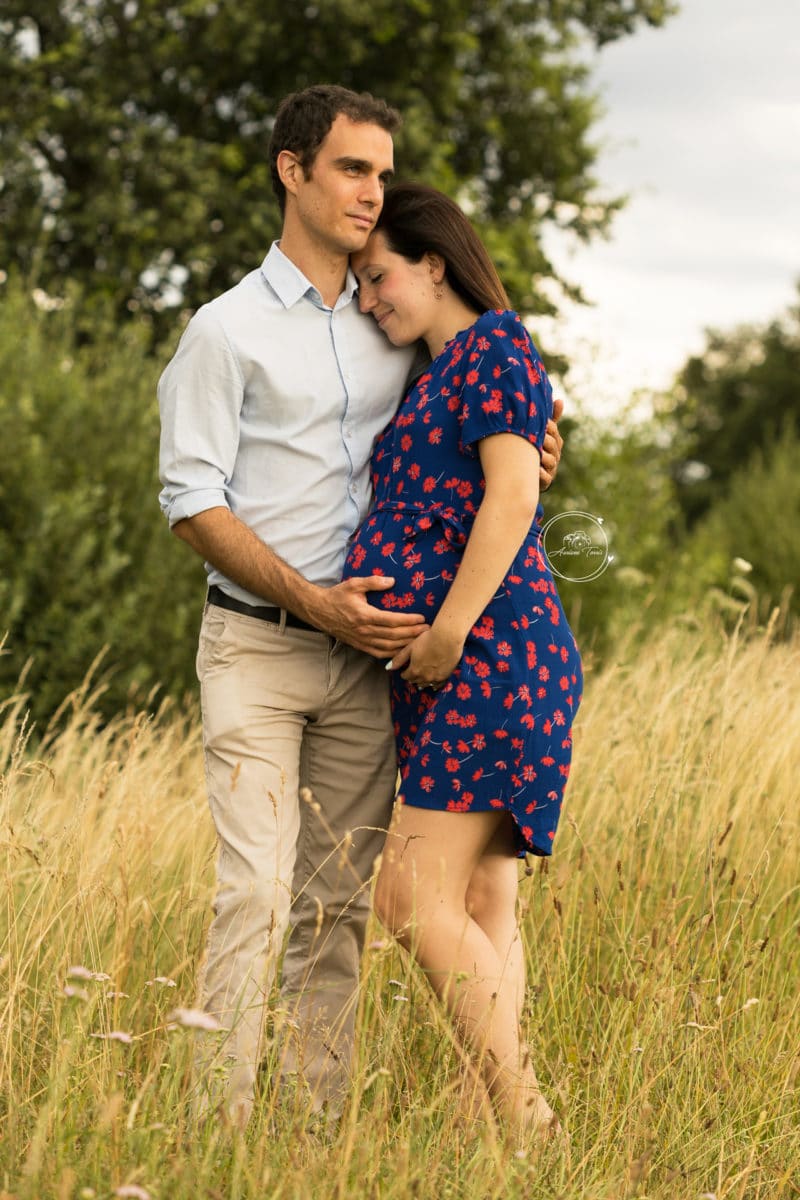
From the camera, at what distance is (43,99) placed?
12.6 meters

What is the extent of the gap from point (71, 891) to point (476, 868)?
3.58 feet

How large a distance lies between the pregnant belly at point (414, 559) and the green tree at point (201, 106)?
9.80 m

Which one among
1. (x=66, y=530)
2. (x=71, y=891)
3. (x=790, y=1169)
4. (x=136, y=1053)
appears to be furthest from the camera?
(x=66, y=530)

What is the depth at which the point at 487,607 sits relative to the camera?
3160mm

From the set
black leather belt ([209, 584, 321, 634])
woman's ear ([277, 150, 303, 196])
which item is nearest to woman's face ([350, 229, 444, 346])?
woman's ear ([277, 150, 303, 196])

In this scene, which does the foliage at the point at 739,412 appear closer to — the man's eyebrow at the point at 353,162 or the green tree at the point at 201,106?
the green tree at the point at 201,106

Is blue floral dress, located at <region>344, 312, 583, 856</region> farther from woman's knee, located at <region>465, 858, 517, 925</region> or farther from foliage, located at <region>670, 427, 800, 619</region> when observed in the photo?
foliage, located at <region>670, 427, 800, 619</region>

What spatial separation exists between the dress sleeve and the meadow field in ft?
3.90

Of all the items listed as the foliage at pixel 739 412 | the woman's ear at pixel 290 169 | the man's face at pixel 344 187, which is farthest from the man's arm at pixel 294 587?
the foliage at pixel 739 412

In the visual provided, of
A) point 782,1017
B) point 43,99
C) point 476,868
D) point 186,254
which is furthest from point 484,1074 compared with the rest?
point 43,99

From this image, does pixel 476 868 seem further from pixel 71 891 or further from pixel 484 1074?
pixel 71 891

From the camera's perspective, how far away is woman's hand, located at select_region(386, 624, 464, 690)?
3062 mm

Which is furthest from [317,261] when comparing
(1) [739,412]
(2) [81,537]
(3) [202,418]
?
(1) [739,412]

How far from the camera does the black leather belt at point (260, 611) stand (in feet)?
11.2
